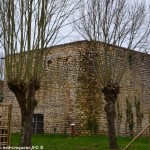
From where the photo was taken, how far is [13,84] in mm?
10922

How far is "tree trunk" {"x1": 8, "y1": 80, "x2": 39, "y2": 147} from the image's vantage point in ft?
35.5

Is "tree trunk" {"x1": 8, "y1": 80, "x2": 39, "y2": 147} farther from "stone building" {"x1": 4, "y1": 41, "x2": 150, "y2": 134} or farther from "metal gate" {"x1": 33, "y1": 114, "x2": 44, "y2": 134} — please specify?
"metal gate" {"x1": 33, "y1": 114, "x2": 44, "y2": 134}

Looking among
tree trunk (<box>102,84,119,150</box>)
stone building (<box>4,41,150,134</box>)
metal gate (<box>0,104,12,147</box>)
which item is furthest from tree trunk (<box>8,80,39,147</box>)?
stone building (<box>4,41,150,134</box>)

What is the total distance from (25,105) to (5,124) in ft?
2.51

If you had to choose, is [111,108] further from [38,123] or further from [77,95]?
[38,123]

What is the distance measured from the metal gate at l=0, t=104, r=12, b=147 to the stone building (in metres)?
7.84

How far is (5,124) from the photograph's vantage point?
11008 millimetres

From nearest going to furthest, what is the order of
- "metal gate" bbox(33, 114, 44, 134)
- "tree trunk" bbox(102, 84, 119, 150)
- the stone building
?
"tree trunk" bbox(102, 84, 119, 150)
the stone building
"metal gate" bbox(33, 114, 44, 134)

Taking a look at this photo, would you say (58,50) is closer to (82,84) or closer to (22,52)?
(82,84)

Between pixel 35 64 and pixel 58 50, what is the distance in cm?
898

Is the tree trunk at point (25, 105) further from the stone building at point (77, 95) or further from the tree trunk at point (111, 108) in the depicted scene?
the stone building at point (77, 95)

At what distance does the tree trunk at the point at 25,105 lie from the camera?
10.8 m

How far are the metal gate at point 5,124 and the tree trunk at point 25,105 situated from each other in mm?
383

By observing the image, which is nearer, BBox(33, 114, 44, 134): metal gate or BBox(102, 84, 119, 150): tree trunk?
BBox(102, 84, 119, 150): tree trunk
